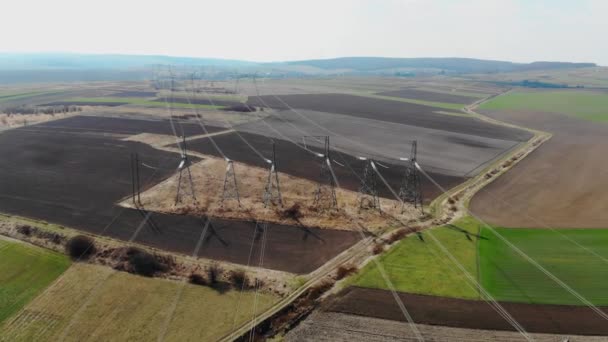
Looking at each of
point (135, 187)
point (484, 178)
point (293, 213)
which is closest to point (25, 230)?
point (135, 187)

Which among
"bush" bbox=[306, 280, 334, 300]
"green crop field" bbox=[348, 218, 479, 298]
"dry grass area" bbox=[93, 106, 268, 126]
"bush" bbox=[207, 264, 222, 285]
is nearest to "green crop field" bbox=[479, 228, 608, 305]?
"green crop field" bbox=[348, 218, 479, 298]

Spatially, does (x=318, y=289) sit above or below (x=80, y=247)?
below

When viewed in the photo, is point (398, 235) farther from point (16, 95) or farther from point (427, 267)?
point (16, 95)

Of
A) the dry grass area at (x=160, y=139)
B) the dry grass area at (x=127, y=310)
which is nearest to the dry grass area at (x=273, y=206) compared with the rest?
the dry grass area at (x=127, y=310)

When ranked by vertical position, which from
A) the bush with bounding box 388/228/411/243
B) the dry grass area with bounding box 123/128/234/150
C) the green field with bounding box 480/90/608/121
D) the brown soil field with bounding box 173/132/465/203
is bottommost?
the bush with bounding box 388/228/411/243

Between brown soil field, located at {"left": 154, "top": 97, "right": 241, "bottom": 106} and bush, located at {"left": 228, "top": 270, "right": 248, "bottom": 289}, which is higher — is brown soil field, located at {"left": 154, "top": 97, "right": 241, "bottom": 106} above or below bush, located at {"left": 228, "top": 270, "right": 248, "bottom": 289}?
above

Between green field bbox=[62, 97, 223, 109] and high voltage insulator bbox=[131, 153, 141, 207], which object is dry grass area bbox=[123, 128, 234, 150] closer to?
high voltage insulator bbox=[131, 153, 141, 207]
